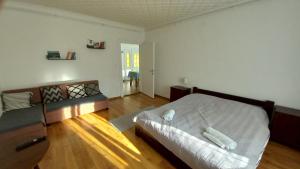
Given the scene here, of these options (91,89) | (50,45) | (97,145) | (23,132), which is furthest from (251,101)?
(50,45)

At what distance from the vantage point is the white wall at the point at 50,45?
9.39 feet

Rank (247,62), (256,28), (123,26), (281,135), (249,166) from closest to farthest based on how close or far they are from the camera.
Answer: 1. (249,166)
2. (281,135)
3. (256,28)
4. (247,62)
5. (123,26)

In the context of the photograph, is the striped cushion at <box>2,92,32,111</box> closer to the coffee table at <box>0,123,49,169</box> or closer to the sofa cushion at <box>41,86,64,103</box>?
the sofa cushion at <box>41,86,64,103</box>

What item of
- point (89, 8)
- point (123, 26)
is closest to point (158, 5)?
point (89, 8)

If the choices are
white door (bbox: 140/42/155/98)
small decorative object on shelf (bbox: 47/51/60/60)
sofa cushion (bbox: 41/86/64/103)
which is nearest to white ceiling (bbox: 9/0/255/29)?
small decorative object on shelf (bbox: 47/51/60/60)

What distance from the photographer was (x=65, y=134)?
103 inches

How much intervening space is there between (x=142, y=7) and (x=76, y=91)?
265cm

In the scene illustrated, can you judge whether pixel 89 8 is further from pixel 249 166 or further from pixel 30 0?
pixel 249 166

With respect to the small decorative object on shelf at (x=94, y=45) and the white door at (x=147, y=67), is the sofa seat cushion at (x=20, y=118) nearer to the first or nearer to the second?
the small decorative object on shelf at (x=94, y=45)

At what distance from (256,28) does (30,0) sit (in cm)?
449

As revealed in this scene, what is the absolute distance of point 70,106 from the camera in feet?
10.4

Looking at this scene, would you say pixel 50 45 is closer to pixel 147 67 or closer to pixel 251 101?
pixel 147 67

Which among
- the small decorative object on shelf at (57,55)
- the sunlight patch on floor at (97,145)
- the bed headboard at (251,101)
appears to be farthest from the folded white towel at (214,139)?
the small decorative object on shelf at (57,55)

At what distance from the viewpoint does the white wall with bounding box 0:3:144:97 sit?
2.86m
